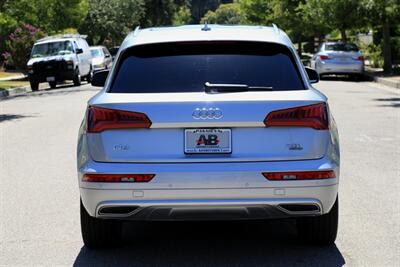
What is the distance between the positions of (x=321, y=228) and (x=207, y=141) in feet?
4.23

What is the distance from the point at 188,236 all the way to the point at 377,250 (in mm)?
1598

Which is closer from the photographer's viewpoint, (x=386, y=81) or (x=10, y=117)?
(x=10, y=117)

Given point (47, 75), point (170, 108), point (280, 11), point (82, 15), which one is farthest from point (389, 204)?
point (280, 11)

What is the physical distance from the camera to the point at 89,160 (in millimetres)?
5270

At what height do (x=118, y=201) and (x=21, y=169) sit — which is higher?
(x=118, y=201)

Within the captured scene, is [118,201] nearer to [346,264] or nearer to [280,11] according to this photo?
[346,264]

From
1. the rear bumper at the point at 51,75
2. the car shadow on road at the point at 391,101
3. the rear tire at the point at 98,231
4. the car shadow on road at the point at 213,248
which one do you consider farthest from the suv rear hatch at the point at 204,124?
the rear bumper at the point at 51,75

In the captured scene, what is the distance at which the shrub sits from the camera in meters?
35.0

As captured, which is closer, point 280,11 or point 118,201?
point 118,201

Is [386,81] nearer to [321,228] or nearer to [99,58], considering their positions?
[99,58]

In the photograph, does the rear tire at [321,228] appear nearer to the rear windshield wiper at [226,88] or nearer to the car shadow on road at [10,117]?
the rear windshield wiper at [226,88]

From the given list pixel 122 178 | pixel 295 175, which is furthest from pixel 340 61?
pixel 122 178

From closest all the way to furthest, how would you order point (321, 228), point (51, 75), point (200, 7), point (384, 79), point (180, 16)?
point (321, 228)
point (384, 79)
point (51, 75)
point (180, 16)
point (200, 7)

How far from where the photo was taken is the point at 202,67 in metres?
5.54
